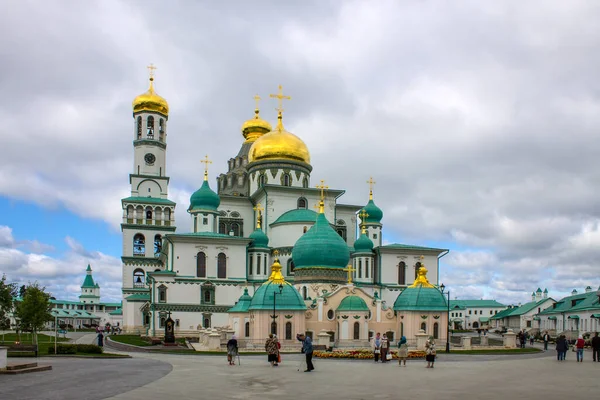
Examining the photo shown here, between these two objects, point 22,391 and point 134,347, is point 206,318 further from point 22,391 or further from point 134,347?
point 22,391

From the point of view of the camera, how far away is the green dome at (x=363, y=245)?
187 feet

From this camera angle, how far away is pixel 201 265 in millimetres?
52906

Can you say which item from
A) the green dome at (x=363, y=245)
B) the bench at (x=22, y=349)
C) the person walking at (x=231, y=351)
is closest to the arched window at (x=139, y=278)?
the green dome at (x=363, y=245)

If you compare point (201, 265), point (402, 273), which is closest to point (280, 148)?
point (201, 265)

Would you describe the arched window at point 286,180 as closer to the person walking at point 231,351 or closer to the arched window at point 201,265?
the arched window at point 201,265

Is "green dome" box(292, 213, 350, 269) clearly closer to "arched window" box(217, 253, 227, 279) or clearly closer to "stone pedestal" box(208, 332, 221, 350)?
"arched window" box(217, 253, 227, 279)

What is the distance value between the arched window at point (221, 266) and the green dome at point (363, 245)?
1207 centimetres

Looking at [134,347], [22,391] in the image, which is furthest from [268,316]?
[22,391]

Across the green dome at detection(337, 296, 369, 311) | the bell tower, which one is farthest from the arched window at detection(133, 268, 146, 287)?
the green dome at detection(337, 296, 369, 311)

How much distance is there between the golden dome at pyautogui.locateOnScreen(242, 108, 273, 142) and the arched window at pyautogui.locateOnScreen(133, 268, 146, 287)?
23046mm

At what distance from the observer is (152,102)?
6594 cm

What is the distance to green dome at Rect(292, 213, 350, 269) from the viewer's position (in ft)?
156

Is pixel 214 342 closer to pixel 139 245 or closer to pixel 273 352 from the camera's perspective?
pixel 273 352

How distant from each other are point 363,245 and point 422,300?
14.2 m
